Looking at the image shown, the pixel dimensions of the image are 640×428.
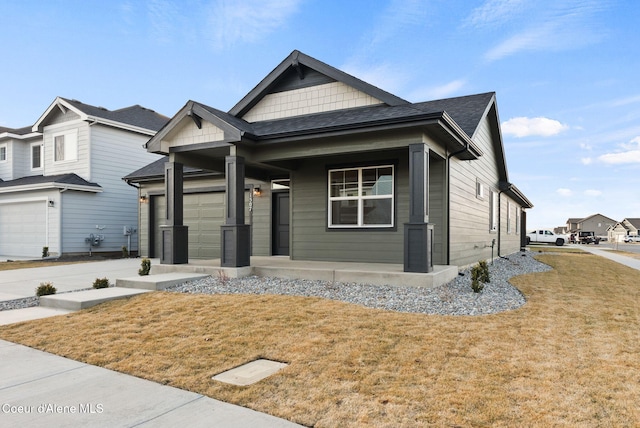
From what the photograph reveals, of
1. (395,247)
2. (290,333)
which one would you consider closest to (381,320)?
(290,333)

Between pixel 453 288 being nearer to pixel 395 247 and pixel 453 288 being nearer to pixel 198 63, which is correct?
pixel 395 247

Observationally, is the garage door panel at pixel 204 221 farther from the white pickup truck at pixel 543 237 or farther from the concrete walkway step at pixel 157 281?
the white pickup truck at pixel 543 237

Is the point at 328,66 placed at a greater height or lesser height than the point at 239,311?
greater

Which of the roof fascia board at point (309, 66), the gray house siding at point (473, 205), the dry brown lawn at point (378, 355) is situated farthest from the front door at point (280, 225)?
the dry brown lawn at point (378, 355)

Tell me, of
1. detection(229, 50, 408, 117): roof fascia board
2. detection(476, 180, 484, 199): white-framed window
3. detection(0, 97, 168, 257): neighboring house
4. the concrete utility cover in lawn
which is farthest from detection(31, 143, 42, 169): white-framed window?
the concrete utility cover in lawn

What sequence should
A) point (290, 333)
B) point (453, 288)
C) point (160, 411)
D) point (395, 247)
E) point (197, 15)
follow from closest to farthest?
point (160, 411) → point (290, 333) → point (453, 288) → point (395, 247) → point (197, 15)

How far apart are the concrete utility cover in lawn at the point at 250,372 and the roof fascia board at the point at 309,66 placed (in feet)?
21.7

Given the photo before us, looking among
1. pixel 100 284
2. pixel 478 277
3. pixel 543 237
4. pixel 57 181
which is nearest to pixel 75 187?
pixel 57 181

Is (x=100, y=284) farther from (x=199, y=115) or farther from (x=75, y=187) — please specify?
(x=75, y=187)

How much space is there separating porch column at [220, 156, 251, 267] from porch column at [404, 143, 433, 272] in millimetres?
3459

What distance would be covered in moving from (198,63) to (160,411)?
16.6m

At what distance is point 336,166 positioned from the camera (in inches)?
389

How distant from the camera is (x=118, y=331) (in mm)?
4809

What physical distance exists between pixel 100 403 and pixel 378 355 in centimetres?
240
